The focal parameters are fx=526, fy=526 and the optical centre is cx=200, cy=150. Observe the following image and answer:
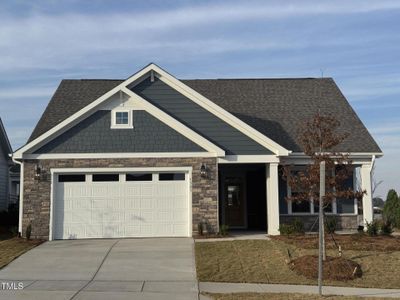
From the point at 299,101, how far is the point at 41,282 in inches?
595

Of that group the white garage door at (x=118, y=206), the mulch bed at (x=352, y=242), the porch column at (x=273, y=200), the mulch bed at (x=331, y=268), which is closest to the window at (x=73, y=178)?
the white garage door at (x=118, y=206)

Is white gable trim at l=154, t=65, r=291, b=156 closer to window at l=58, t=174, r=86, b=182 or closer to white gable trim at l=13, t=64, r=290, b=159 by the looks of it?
white gable trim at l=13, t=64, r=290, b=159

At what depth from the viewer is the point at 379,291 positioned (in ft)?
38.8

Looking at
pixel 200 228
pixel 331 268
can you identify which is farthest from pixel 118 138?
pixel 331 268

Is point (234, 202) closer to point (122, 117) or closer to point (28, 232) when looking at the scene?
point (122, 117)

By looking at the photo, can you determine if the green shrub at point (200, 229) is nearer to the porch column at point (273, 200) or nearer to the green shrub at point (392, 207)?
the porch column at point (273, 200)

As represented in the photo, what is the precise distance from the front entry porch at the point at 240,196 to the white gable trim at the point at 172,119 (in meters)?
3.31

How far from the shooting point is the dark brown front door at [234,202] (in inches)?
896

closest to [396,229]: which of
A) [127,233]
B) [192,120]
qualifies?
[192,120]

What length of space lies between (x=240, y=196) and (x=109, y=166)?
663cm

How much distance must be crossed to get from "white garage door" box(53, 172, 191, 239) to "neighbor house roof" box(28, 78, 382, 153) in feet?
10.7

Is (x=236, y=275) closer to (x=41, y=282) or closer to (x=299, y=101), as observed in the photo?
(x=41, y=282)

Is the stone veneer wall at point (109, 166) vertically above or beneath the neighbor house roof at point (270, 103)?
beneath

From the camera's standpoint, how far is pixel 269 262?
14.3 metres
